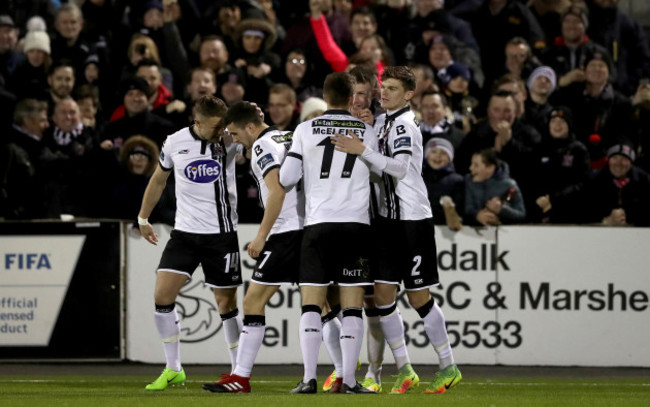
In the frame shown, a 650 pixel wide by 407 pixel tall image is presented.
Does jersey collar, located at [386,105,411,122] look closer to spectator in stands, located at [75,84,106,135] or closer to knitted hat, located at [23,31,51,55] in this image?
spectator in stands, located at [75,84,106,135]

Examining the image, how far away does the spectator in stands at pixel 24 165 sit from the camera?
14.4 metres

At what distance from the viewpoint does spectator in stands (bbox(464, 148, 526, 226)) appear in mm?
13859

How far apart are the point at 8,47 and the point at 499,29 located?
6.75 metres

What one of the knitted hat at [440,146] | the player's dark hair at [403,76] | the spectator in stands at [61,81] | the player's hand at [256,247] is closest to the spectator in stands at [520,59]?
the knitted hat at [440,146]

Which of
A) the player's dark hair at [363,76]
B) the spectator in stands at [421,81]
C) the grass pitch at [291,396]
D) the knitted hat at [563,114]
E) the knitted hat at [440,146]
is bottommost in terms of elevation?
the grass pitch at [291,396]

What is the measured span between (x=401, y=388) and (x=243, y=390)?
1.37m

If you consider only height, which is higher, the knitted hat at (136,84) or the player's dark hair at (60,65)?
the player's dark hair at (60,65)

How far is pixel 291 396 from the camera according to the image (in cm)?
966

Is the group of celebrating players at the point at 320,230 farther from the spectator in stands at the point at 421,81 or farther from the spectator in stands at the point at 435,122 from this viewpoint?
the spectator in stands at the point at 421,81

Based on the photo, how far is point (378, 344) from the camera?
1092cm

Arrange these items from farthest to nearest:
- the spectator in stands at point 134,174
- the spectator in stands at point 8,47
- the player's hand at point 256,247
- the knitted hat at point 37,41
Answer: the spectator in stands at point 8,47 < the knitted hat at point 37,41 < the spectator in stands at point 134,174 < the player's hand at point 256,247

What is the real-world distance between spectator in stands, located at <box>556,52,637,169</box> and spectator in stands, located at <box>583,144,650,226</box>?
3.37ft

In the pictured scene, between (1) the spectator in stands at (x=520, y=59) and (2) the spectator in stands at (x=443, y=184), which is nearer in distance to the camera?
(2) the spectator in stands at (x=443, y=184)

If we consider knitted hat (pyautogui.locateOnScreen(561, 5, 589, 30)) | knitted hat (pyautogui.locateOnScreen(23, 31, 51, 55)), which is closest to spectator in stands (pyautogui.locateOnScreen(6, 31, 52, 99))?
knitted hat (pyautogui.locateOnScreen(23, 31, 51, 55))
